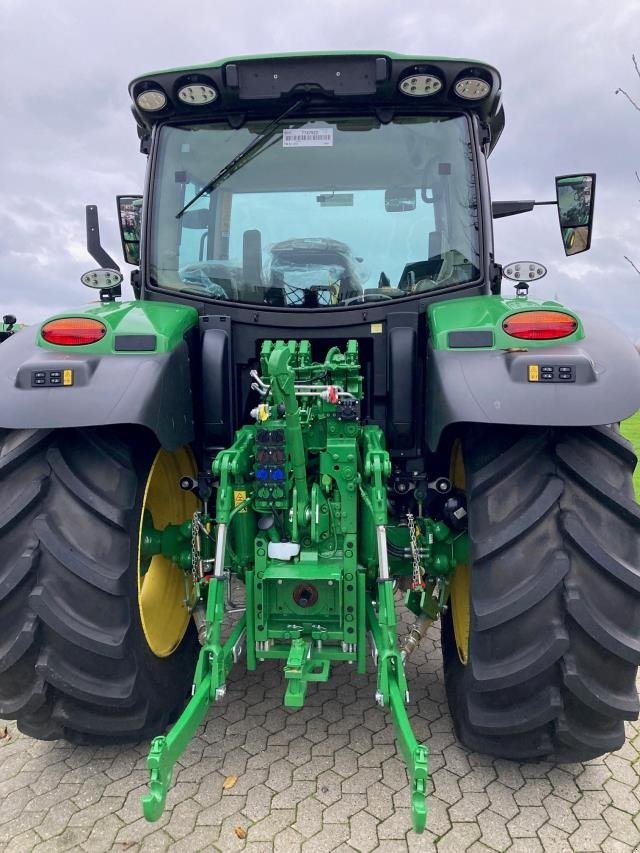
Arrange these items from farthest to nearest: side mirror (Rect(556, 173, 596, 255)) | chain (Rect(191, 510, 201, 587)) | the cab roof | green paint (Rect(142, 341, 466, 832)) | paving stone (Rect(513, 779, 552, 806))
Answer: side mirror (Rect(556, 173, 596, 255)) < the cab roof < chain (Rect(191, 510, 201, 587)) < paving stone (Rect(513, 779, 552, 806)) < green paint (Rect(142, 341, 466, 832))

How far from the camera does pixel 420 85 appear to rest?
2.82 meters

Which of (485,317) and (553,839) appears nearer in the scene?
(553,839)

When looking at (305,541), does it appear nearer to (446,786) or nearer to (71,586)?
(71,586)

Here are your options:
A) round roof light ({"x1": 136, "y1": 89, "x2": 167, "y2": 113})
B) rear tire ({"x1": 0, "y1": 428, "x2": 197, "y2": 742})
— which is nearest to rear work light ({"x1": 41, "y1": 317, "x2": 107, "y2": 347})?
rear tire ({"x1": 0, "y1": 428, "x2": 197, "y2": 742})

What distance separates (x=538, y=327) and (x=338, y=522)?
97cm

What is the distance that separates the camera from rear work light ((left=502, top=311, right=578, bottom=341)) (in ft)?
7.47

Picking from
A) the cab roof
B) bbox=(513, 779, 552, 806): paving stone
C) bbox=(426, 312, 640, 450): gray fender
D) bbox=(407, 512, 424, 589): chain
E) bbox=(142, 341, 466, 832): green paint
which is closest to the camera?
bbox=(426, 312, 640, 450): gray fender

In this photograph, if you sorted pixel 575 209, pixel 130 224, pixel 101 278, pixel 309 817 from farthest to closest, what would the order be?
pixel 130 224 < pixel 575 209 < pixel 101 278 < pixel 309 817

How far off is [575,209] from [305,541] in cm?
209

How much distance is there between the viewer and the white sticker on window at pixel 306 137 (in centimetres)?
296

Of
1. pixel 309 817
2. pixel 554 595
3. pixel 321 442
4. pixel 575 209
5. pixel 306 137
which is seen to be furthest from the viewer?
pixel 575 209

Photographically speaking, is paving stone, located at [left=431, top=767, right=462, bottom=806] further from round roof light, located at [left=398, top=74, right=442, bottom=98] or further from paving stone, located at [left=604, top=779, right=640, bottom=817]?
round roof light, located at [left=398, top=74, right=442, bottom=98]

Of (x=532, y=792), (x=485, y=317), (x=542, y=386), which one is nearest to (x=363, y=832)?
(x=532, y=792)

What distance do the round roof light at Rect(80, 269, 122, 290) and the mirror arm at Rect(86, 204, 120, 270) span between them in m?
0.13
